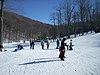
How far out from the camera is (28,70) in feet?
37.2

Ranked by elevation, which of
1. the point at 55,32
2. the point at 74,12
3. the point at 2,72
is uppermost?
the point at 74,12

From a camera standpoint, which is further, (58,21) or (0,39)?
(58,21)

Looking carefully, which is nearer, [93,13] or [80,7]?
[80,7]

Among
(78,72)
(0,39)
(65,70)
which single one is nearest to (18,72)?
(65,70)

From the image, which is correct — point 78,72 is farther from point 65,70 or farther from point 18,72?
point 18,72

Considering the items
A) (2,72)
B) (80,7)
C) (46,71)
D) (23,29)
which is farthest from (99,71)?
(23,29)

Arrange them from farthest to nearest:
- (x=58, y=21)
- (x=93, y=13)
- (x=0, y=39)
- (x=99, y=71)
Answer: (x=93, y=13) < (x=58, y=21) < (x=0, y=39) < (x=99, y=71)

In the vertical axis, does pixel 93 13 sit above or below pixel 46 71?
above

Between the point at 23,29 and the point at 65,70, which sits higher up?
the point at 23,29

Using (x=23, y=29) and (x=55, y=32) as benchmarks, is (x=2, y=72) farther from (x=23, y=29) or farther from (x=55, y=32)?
(x=23, y=29)

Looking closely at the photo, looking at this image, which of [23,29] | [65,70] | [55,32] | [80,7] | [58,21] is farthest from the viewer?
[23,29]

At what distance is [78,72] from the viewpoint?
10.3 m

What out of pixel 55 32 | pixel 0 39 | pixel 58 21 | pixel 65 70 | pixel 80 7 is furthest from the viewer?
pixel 55 32

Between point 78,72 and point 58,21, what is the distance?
5699 centimetres
